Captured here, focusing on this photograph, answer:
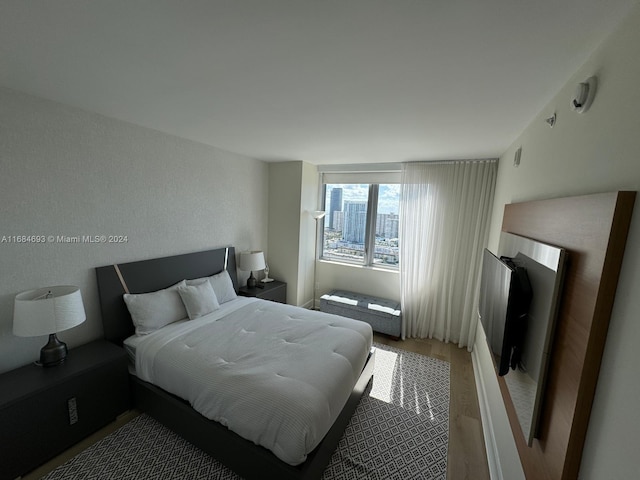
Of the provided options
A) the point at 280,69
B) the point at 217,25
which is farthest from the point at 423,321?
the point at 217,25

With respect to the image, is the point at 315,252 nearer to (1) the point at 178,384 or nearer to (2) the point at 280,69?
(1) the point at 178,384

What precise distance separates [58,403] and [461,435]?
2.86 metres

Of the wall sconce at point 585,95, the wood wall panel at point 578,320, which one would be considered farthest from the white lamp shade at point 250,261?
the wall sconce at point 585,95

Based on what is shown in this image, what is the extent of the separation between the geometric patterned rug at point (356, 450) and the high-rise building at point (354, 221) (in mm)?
2253

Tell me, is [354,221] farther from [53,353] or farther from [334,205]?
[53,353]

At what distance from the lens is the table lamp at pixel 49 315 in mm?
1602

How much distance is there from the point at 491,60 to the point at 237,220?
10.2 ft

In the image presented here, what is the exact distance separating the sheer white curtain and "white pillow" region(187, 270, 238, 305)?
7.47 ft

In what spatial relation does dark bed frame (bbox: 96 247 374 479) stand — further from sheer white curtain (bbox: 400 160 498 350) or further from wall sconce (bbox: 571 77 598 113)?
wall sconce (bbox: 571 77 598 113)

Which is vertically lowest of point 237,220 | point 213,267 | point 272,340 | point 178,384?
point 178,384

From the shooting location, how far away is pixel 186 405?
1.79 m

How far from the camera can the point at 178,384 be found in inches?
71.7

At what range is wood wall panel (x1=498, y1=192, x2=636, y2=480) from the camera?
29.6 inches

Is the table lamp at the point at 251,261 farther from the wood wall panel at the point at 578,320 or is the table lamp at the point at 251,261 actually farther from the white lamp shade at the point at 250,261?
the wood wall panel at the point at 578,320
